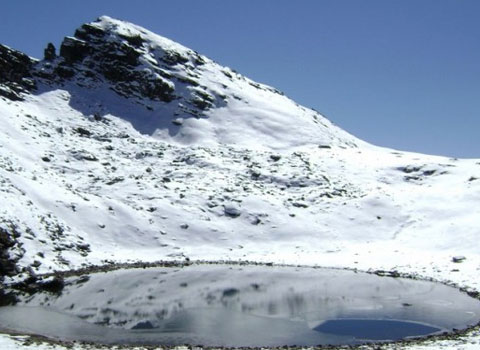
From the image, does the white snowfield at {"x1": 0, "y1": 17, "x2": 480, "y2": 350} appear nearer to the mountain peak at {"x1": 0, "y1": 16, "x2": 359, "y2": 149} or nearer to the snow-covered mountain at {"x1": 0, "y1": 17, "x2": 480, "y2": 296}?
the snow-covered mountain at {"x1": 0, "y1": 17, "x2": 480, "y2": 296}

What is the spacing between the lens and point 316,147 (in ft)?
291

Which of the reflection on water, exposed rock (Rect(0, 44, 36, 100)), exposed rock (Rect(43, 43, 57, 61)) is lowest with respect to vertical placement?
the reflection on water

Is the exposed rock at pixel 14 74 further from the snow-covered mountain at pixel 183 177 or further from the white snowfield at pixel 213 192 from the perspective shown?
the white snowfield at pixel 213 192

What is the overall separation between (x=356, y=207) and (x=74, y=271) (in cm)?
3788

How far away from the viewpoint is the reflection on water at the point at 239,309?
81.3ft

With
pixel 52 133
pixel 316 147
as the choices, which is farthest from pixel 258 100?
pixel 52 133

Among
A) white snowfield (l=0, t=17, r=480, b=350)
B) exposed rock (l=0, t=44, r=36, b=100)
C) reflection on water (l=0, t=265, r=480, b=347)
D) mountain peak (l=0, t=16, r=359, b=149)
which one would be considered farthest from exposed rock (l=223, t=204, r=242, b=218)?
exposed rock (l=0, t=44, r=36, b=100)

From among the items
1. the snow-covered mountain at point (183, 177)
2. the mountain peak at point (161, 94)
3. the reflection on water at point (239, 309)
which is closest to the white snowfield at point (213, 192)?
the snow-covered mountain at point (183, 177)

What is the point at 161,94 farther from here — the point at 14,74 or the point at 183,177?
the point at 183,177

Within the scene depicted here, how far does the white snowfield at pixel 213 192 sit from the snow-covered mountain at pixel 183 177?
0.24 meters

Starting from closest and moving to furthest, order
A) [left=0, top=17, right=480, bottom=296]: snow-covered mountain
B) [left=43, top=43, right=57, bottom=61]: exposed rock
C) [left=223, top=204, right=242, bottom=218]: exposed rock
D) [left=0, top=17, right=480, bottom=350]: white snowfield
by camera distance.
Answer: [left=0, top=17, right=480, bottom=350]: white snowfield → [left=0, top=17, right=480, bottom=296]: snow-covered mountain → [left=223, top=204, right=242, bottom=218]: exposed rock → [left=43, top=43, right=57, bottom=61]: exposed rock

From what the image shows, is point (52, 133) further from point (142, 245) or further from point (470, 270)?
point (470, 270)

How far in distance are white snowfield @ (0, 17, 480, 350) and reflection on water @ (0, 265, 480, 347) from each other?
3.47 m

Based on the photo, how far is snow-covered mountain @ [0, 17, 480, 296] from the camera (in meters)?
46.9
